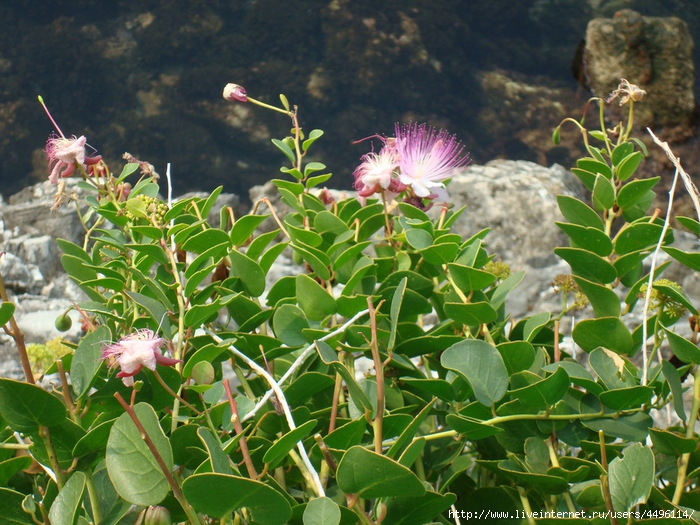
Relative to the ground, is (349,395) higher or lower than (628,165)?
lower

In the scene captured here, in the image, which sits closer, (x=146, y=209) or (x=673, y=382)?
(x=673, y=382)

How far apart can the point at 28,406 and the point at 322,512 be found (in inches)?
7.6

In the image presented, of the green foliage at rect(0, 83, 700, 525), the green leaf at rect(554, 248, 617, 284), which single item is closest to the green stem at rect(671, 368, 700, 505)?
the green foliage at rect(0, 83, 700, 525)

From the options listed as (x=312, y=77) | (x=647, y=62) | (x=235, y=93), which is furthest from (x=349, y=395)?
(x=647, y=62)

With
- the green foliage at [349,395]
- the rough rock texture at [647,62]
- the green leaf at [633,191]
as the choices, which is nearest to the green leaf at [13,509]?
the green foliage at [349,395]

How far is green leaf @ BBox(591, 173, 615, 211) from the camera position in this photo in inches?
27.2

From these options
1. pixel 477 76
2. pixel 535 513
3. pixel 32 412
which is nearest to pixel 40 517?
pixel 32 412

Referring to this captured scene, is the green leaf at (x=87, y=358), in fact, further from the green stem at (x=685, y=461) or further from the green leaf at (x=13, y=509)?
the green stem at (x=685, y=461)

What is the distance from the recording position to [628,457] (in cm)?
47

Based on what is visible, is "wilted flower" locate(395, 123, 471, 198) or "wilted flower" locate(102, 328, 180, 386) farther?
"wilted flower" locate(395, 123, 471, 198)

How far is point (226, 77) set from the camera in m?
2.21

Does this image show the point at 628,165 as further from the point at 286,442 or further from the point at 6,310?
the point at 6,310

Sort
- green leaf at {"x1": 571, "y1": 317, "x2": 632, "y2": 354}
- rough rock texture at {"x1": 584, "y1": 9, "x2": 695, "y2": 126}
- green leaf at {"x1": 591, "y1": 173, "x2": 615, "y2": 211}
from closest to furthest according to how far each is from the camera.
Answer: green leaf at {"x1": 571, "y1": 317, "x2": 632, "y2": 354}
green leaf at {"x1": 591, "y1": 173, "x2": 615, "y2": 211}
rough rock texture at {"x1": 584, "y1": 9, "x2": 695, "y2": 126}

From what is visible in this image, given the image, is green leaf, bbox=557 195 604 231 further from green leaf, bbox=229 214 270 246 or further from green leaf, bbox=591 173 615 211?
green leaf, bbox=229 214 270 246
